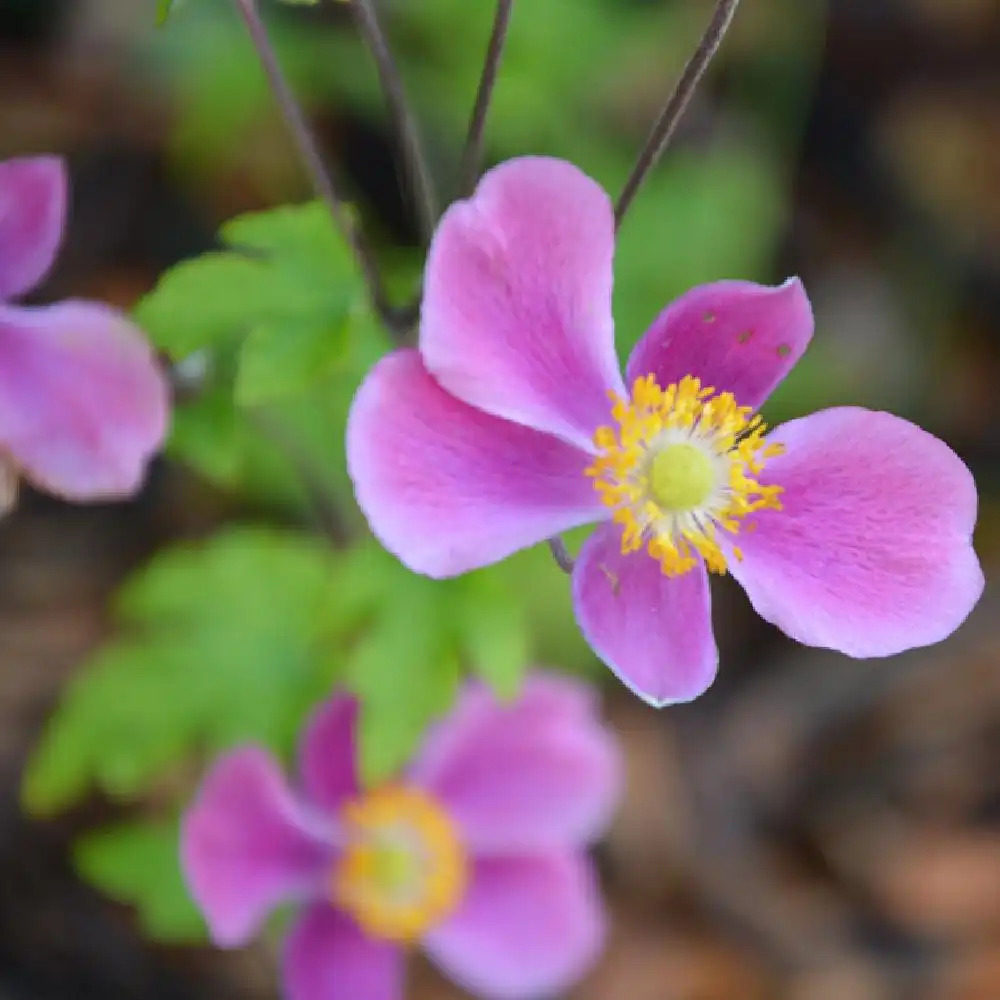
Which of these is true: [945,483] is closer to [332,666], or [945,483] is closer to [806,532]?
[806,532]

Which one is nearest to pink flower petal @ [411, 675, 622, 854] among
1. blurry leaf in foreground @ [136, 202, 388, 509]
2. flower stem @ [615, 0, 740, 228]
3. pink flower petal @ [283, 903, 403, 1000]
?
pink flower petal @ [283, 903, 403, 1000]

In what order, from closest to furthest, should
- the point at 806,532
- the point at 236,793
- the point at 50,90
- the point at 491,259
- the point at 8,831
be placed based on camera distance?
1. the point at 491,259
2. the point at 806,532
3. the point at 236,793
4. the point at 8,831
5. the point at 50,90

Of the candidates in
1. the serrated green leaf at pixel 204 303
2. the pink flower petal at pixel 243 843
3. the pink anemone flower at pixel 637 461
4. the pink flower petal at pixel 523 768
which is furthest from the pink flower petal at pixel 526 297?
the pink flower petal at pixel 523 768

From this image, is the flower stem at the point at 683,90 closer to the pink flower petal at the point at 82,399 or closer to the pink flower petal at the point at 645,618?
the pink flower petal at the point at 645,618

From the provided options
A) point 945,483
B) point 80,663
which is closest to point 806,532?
point 945,483

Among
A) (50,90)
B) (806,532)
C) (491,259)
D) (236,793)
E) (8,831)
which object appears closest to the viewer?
(491,259)

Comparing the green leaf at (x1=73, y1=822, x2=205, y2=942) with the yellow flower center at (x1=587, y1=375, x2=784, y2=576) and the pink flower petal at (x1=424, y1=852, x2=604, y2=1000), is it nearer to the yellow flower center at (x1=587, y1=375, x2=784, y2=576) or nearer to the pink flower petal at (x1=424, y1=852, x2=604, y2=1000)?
the pink flower petal at (x1=424, y1=852, x2=604, y2=1000)
